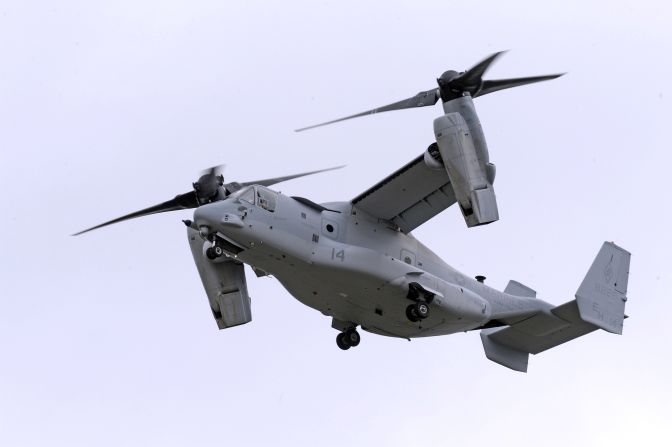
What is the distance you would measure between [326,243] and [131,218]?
644cm

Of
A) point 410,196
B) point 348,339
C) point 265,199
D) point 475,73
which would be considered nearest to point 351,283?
point 410,196

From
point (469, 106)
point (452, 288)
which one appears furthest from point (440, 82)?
point (452, 288)

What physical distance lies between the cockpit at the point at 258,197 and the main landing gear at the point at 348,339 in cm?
455

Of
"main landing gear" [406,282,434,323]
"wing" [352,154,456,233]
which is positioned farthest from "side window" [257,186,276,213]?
"main landing gear" [406,282,434,323]

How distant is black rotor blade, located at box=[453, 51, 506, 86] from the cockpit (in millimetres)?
4852

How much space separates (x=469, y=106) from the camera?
28.9m

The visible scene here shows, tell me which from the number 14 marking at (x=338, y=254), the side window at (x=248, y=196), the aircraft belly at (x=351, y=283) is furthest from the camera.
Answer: the number 14 marking at (x=338, y=254)

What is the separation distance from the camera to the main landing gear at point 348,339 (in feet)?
106

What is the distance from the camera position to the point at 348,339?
32.4 m

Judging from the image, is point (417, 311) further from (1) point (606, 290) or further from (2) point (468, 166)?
(1) point (606, 290)

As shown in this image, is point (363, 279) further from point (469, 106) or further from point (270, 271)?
point (469, 106)

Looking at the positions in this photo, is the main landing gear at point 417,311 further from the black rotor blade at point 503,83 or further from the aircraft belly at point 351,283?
the black rotor blade at point 503,83

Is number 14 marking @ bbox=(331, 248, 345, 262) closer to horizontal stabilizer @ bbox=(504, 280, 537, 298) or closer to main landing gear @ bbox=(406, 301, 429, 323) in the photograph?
main landing gear @ bbox=(406, 301, 429, 323)

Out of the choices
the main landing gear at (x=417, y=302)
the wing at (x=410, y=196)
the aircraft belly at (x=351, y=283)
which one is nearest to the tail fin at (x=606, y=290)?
the aircraft belly at (x=351, y=283)
